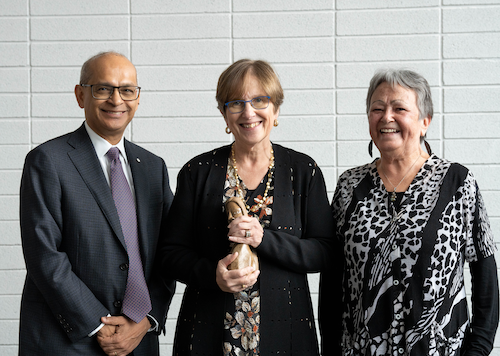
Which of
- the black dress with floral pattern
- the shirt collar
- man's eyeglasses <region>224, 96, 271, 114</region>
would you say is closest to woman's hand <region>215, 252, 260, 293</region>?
the black dress with floral pattern

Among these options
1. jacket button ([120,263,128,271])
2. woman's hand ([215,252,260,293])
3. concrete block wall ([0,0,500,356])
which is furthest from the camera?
concrete block wall ([0,0,500,356])

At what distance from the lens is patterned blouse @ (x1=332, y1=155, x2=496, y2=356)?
1650 mm

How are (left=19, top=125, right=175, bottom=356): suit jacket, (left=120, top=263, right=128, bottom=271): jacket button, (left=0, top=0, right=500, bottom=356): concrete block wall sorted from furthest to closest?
(left=0, top=0, right=500, bottom=356): concrete block wall, (left=120, top=263, right=128, bottom=271): jacket button, (left=19, top=125, right=175, bottom=356): suit jacket

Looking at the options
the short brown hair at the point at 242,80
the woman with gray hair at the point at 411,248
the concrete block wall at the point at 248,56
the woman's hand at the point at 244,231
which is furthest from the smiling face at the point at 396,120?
the concrete block wall at the point at 248,56

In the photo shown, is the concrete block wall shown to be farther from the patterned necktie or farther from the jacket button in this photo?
the jacket button

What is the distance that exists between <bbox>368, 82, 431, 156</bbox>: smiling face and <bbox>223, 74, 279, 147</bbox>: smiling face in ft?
1.40

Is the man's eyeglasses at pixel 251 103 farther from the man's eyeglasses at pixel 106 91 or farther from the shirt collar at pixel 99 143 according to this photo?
the shirt collar at pixel 99 143

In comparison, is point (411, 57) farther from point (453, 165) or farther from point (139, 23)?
point (139, 23)

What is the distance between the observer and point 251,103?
1754 mm

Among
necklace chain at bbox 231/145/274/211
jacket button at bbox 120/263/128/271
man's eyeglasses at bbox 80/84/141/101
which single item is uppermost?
man's eyeglasses at bbox 80/84/141/101

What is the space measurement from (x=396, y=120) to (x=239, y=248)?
804 millimetres

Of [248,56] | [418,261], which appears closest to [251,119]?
[418,261]

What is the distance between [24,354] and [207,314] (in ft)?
2.43

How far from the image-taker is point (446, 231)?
65.5 inches
